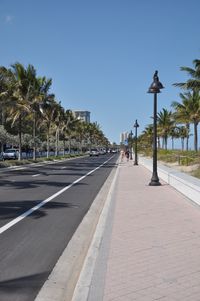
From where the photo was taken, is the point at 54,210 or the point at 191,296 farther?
the point at 54,210

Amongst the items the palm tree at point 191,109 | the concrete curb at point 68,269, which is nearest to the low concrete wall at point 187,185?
the concrete curb at point 68,269

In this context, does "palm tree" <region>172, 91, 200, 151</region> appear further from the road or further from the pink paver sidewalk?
the pink paver sidewalk

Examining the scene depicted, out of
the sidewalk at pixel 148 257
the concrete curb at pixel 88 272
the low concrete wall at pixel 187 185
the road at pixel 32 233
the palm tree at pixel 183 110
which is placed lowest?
the road at pixel 32 233

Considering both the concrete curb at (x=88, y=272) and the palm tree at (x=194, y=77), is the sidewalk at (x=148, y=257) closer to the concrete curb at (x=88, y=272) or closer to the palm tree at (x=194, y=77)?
the concrete curb at (x=88, y=272)

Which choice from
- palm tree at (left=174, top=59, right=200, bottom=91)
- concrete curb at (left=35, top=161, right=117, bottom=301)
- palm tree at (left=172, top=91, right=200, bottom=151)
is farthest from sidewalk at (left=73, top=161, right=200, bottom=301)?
palm tree at (left=172, top=91, right=200, bottom=151)

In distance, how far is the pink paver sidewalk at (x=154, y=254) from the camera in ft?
18.4

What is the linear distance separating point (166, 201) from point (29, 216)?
4267mm

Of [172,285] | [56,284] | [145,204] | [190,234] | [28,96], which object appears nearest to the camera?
[172,285]

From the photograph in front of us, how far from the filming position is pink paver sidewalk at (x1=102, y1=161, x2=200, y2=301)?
18.4 ft

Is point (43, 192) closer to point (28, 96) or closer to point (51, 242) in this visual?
point (51, 242)

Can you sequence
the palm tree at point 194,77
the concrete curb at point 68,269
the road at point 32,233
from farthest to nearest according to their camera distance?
the palm tree at point 194,77
the road at point 32,233
the concrete curb at point 68,269

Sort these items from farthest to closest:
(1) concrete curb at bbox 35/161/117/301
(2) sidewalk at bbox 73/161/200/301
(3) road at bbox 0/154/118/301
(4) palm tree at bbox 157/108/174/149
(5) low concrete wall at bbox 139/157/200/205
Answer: (4) palm tree at bbox 157/108/174/149 → (5) low concrete wall at bbox 139/157/200/205 → (3) road at bbox 0/154/118/301 → (1) concrete curb at bbox 35/161/117/301 → (2) sidewalk at bbox 73/161/200/301

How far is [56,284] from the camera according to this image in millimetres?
6410

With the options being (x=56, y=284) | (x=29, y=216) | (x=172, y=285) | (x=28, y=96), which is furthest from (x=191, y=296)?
(x=28, y=96)
